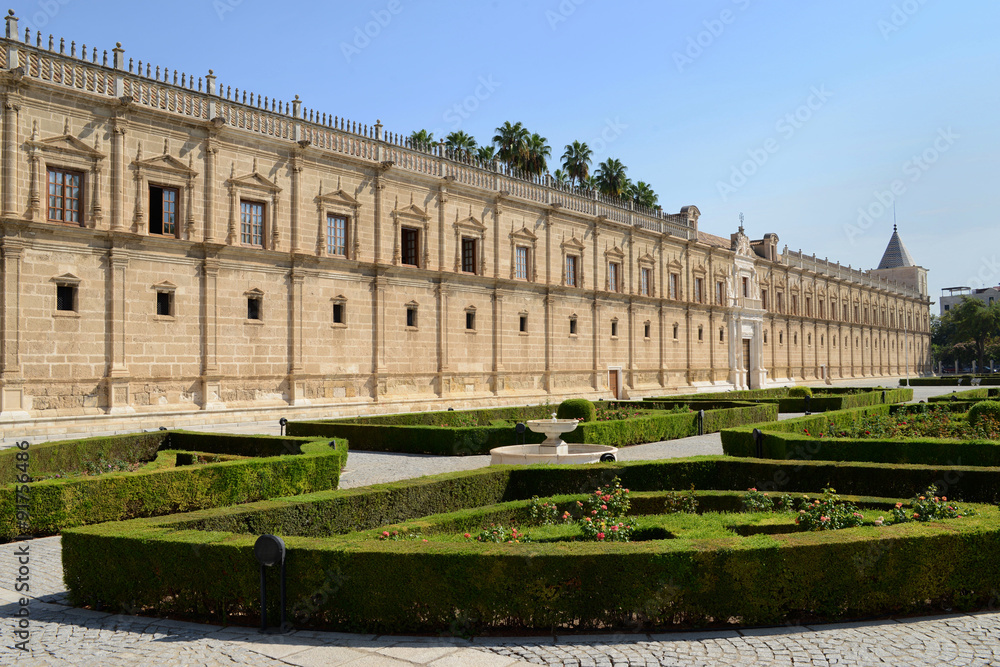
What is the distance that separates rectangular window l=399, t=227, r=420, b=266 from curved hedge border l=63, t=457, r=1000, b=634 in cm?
2426

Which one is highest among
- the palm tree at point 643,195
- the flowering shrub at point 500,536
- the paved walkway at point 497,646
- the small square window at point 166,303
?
the palm tree at point 643,195

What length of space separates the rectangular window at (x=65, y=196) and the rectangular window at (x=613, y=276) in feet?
89.2

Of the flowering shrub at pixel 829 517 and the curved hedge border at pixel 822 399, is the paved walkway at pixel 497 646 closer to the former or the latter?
the flowering shrub at pixel 829 517

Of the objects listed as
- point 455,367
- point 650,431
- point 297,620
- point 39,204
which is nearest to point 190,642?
point 297,620

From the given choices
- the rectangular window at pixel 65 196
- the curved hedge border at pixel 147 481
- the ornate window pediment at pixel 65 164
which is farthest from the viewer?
the rectangular window at pixel 65 196

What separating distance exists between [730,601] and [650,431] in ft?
47.8

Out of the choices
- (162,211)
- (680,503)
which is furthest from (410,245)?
(680,503)

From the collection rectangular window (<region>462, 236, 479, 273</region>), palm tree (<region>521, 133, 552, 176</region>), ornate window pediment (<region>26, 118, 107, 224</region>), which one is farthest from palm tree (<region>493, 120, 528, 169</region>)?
ornate window pediment (<region>26, 118, 107, 224</region>)

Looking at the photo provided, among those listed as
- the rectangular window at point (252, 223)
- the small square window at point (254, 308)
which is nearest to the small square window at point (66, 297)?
the small square window at point (254, 308)

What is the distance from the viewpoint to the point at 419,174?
30.1 meters

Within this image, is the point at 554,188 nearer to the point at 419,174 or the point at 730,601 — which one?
the point at 419,174

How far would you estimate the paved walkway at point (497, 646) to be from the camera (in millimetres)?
5137

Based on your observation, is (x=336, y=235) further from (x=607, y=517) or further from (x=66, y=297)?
(x=607, y=517)

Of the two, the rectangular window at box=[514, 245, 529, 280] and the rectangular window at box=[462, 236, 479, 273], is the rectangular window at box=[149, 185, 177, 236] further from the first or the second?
the rectangular window at box=[514, 245, 529, 280]
